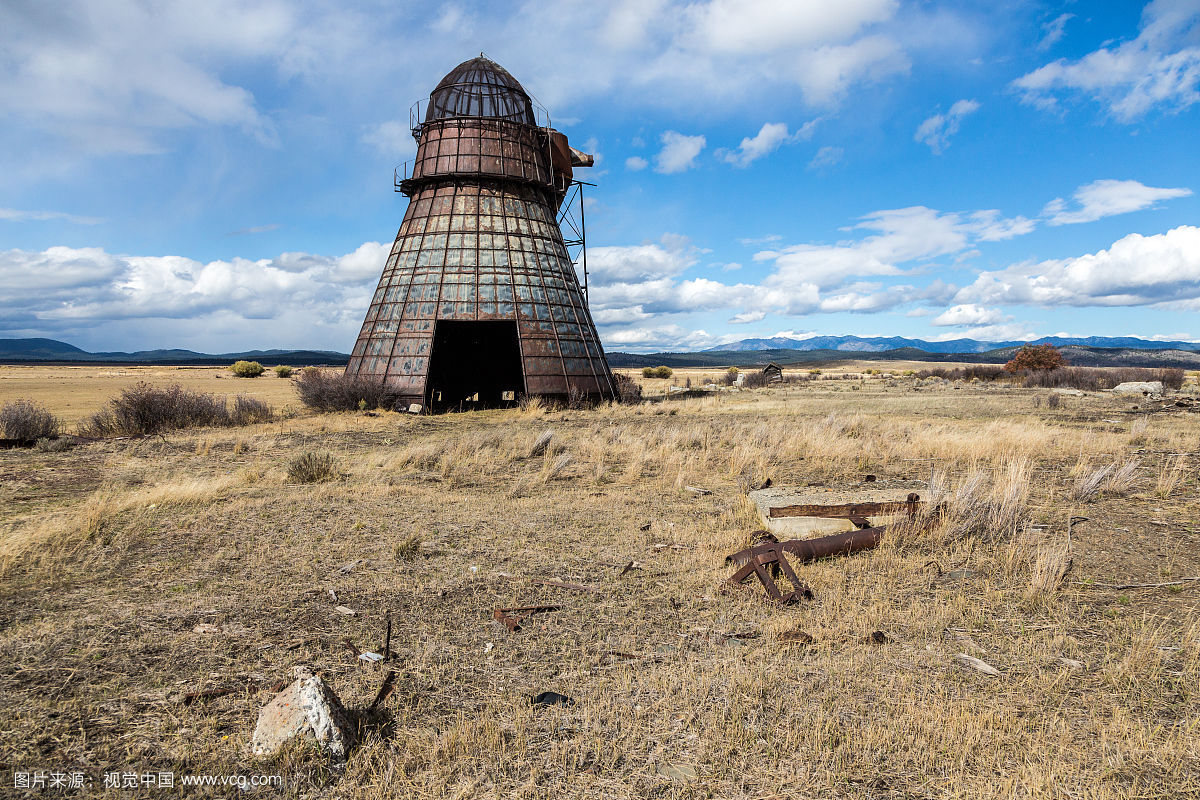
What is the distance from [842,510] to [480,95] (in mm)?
19761

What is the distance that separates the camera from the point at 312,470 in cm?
1008

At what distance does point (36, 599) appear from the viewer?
5238 millimetres

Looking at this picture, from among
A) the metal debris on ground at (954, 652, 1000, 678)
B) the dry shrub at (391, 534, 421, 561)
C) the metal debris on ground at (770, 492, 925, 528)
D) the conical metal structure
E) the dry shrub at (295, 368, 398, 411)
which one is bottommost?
the metal debris on ground at (954, 652, 1000, 678)

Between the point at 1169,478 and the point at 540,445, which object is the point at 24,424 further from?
the point at 1169,478

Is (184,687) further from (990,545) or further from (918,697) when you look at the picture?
(990,545)

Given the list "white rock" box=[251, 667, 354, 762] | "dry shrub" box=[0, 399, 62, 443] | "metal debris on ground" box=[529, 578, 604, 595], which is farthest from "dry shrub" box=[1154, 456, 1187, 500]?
"dry shrub" box=[0, 399, 62, 443]

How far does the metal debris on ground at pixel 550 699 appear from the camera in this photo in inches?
154

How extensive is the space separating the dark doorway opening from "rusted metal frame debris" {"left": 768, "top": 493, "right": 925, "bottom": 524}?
52.3 feet

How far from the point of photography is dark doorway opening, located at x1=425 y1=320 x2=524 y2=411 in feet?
75.4

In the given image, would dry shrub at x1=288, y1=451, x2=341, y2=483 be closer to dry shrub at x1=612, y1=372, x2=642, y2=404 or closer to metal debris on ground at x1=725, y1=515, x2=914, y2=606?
metal debris on ground at x1=725, y1=515, x2=914, y2=606

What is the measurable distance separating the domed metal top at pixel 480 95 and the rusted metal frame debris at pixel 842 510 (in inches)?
730

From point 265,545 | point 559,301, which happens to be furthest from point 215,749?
point 559,301

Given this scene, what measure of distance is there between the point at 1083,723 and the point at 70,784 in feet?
17.6

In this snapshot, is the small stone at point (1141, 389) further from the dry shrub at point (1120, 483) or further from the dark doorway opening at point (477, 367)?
the dark doorway opening at point (477, 367)
